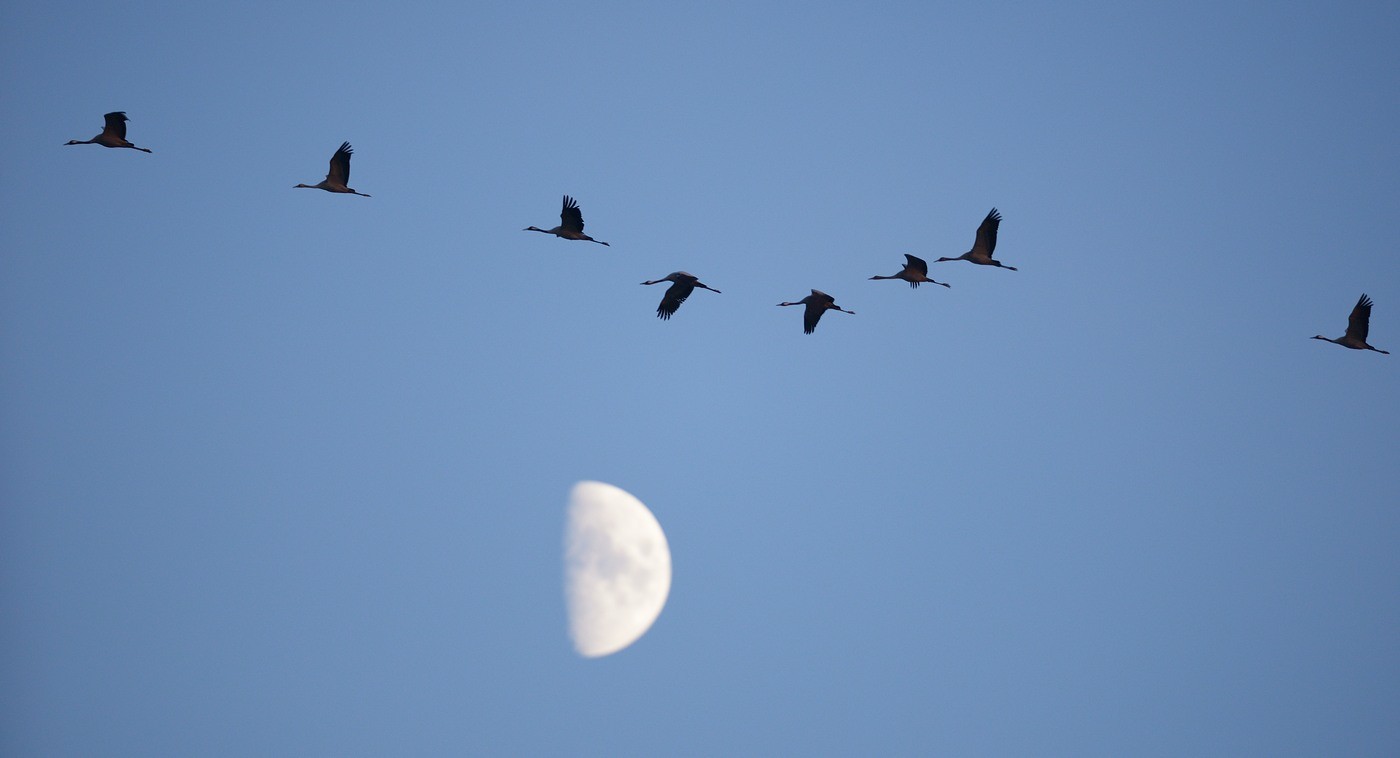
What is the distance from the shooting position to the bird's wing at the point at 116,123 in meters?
30.9

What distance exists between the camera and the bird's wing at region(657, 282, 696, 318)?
30.8m

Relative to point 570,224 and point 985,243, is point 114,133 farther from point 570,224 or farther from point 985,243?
point 985,243

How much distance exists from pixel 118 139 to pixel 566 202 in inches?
423

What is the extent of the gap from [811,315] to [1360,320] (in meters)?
13.1

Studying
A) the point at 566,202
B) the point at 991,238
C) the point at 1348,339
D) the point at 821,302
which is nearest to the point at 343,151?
the point at 566,202

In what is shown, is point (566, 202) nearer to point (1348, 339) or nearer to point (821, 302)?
point (821, 302)

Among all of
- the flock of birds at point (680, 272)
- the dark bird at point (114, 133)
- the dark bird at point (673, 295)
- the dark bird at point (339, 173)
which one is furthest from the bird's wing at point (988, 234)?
the dark bird at point (114, 133)

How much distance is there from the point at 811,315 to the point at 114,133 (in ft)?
53.4

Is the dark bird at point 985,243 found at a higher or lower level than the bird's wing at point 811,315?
higher

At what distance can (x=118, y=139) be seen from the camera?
3131 cm

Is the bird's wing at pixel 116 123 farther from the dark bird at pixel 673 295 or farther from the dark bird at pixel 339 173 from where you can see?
the dark bird at pixel 673 295

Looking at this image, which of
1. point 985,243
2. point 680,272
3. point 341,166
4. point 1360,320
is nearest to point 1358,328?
point 1360,320

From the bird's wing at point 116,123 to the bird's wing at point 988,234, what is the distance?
19322 millimetres

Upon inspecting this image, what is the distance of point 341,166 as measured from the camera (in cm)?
3052
